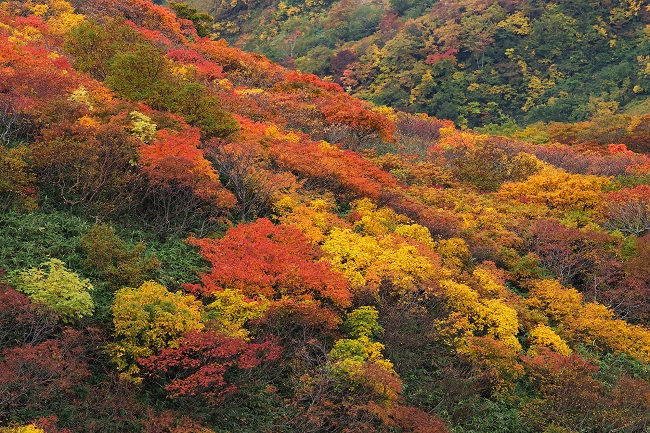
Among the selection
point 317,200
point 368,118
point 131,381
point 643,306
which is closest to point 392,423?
point 131,381

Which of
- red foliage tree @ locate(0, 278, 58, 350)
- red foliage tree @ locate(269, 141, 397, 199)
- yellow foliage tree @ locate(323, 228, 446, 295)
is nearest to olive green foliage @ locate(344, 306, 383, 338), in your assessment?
yellow foliage tree @ locate(323, 228, 446, 295)

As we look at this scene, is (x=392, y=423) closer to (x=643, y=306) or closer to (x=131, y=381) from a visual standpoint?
(x=131, y=381)

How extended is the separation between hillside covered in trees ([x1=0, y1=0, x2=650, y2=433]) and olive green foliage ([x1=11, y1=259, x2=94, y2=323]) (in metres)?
0.06

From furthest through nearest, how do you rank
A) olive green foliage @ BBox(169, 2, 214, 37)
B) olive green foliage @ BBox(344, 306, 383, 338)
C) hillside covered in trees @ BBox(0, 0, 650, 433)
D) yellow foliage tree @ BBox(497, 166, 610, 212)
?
olive green foliage @ BBox(169, 2, 214, 37)
yellow foliage tree @ BBox(497, 166, 610, 212)
olive green foliage @ BBox(344, 306, 383, 338)
hillside covered in trees @ BBox(0, 0, 650, 433)

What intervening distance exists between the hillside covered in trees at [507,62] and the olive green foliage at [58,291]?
182 feet

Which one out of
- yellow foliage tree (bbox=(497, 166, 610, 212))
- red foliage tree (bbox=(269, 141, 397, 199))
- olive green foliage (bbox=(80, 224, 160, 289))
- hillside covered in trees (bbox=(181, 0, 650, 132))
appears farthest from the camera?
hillside covered in trees (bbox=(181, 0, 650, 132))

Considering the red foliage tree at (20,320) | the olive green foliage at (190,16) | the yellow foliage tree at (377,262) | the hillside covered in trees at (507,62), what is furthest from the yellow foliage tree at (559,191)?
the hillside covered in trees at (507,62)

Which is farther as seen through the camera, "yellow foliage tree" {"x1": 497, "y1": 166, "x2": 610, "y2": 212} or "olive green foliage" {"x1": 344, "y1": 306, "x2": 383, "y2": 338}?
"yellow foliage tree" {"x1": 497, "y1": 166, "x2": 610, "y2": 212}

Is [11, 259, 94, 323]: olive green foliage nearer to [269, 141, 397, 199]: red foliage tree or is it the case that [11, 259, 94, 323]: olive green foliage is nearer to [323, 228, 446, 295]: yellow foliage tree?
[323, 228, 446, 295]: yellow foliage tree

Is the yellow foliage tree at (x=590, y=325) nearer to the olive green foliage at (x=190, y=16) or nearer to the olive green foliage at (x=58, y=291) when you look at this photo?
the olive green foliage at (x=58, y=291)

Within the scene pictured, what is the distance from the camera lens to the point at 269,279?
15.1 metres

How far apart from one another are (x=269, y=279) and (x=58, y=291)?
4832mm

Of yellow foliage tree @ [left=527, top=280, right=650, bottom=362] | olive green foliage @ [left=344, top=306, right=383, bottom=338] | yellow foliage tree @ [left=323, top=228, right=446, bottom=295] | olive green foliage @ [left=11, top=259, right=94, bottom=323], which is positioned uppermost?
olive green foliage @ [left=11, top=259, right=94, bottom=323]

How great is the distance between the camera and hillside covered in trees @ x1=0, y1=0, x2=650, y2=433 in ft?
40.4
